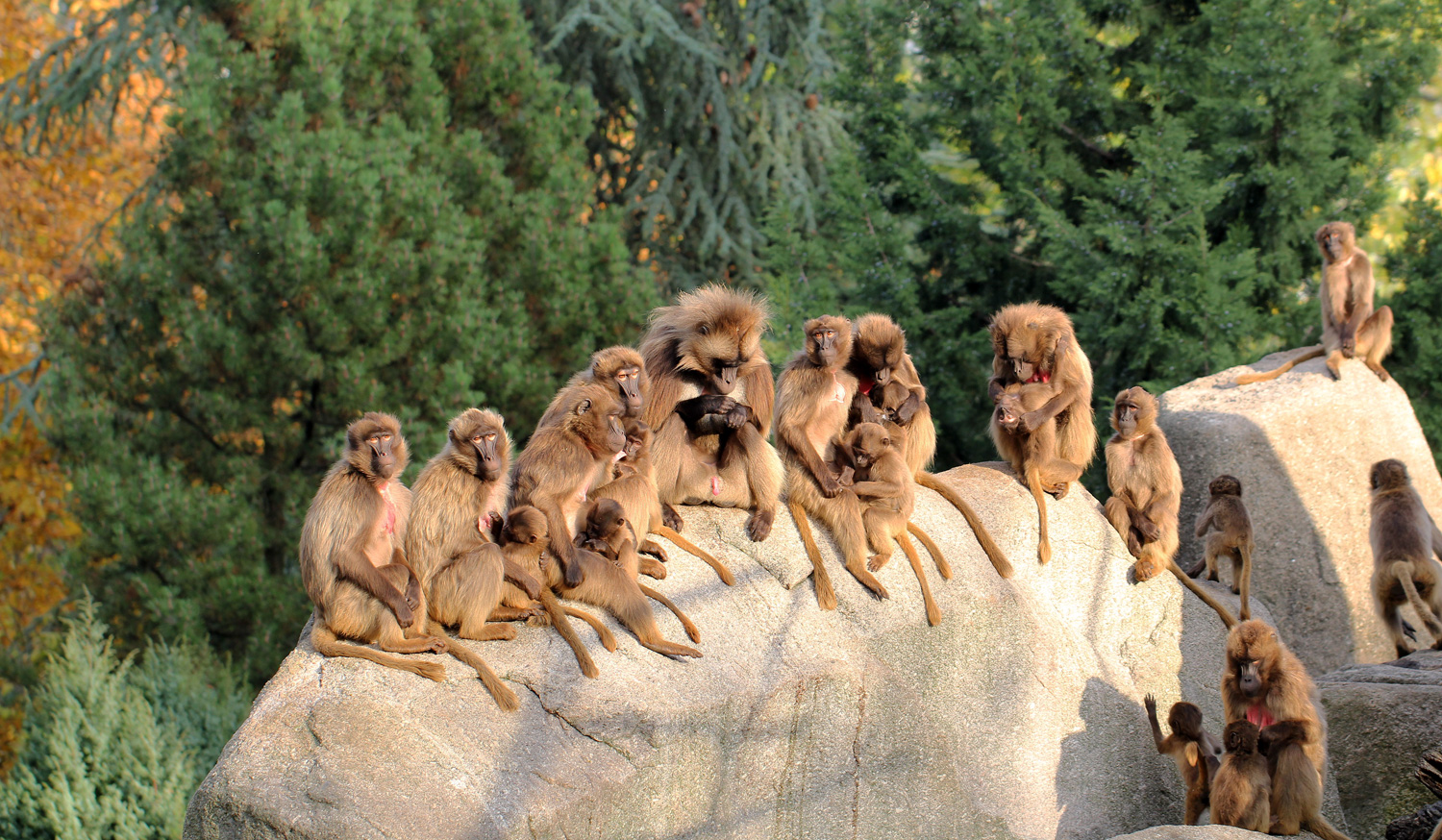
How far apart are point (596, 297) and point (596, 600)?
25.4 ft

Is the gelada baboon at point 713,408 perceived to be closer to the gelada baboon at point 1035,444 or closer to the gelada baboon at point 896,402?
the gelada baboon at point 896,402

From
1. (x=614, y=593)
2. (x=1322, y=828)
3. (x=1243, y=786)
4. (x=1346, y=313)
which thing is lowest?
(x=1322, y=828)

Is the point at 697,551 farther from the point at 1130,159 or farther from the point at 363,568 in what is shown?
the point at 1130,159

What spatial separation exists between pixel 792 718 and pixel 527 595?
1413 millimetres

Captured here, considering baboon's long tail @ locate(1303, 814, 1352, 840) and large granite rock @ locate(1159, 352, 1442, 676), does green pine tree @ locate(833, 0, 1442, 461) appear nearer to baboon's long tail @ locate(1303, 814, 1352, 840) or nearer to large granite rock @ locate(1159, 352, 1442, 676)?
large granite rock @ locate(1159, 352, 1442, 676)

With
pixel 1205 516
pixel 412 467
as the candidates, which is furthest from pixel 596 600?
pixel 412 467

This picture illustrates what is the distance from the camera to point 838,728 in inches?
230

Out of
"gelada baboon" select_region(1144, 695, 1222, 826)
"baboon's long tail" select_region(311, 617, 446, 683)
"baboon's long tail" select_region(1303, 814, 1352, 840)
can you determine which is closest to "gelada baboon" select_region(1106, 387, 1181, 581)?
"gelada baboon" select_region(1144, 695, 1222, 826)

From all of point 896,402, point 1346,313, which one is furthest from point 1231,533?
point 1346,313

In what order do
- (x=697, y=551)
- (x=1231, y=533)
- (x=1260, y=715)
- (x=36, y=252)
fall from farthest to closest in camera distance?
(x=36, y=252) → (x=1231, y=533) → (x=697, y=551) → (x=1260, y=715)

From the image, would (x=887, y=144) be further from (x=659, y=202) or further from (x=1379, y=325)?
(x=1379, y=325)

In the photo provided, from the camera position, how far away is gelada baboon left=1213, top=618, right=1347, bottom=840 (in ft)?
18.7

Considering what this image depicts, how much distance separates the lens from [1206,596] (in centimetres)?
741

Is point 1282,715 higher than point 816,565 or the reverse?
the reverse
